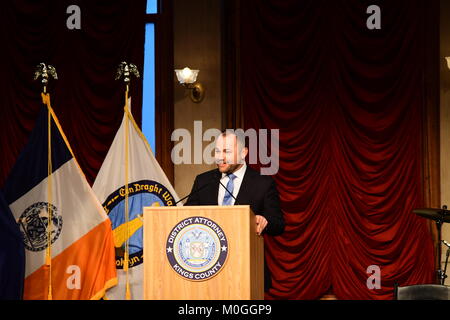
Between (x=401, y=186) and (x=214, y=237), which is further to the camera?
(x=401, y=186)

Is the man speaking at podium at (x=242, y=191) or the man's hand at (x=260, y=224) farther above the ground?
the man speaking at podium at (x=242, y=191)

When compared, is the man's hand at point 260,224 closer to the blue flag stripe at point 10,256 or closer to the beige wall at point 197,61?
the blue flag stripe at point 10,256

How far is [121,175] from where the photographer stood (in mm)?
6730

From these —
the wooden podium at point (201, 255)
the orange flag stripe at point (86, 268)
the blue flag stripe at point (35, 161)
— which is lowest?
the orange flag stripe at point (86, 268)

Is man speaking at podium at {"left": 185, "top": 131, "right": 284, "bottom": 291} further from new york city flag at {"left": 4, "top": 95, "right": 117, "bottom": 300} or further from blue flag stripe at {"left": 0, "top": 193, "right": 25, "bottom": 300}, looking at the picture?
new york city flag at {"left": 4, "top": 95, "right": 117, "bottom": 300}

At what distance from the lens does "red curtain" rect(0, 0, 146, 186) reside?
8078mm

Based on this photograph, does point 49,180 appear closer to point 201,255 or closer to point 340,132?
point 201,255

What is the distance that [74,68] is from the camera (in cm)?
815

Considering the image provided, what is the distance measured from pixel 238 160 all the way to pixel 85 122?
12.9 ft

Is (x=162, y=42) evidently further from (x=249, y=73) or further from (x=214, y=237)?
(x=214, y=237)

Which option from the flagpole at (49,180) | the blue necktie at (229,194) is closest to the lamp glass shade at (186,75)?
the flagpole at (49,180)

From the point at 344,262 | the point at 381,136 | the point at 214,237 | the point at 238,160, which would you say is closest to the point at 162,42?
the point at 381,136

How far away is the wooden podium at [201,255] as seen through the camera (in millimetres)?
3625

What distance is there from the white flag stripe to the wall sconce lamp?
6.71 ft
